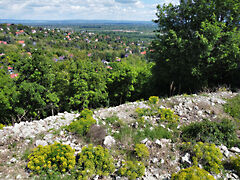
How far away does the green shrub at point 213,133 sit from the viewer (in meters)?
6.14

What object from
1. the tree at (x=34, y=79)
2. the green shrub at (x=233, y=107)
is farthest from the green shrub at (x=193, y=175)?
the tree at (x=34, y=79)

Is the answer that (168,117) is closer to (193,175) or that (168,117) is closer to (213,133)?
(213,133)

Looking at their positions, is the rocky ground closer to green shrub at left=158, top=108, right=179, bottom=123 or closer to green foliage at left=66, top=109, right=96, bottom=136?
green foliage at left=66, top=109, right=96, bottom=136

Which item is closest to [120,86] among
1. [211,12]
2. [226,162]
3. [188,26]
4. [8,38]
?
[188,26]

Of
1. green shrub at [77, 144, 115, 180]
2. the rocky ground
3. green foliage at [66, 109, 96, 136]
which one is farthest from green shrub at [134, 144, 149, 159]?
green foliage at [66, 109, 96, 136]

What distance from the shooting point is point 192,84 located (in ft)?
44.8

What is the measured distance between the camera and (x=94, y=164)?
498 centimetres

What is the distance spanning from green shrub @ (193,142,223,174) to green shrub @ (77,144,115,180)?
2.85m

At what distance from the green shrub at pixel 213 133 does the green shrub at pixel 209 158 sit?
31.4 inches

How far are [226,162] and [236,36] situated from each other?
10.4 m

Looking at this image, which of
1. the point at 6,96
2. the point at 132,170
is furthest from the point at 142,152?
the point at 6,96

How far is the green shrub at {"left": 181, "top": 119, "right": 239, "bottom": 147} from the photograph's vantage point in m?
6.14

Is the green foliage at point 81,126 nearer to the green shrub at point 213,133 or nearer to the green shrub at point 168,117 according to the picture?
the green shrub at point 168,117

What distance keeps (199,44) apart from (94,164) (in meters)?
10.4
